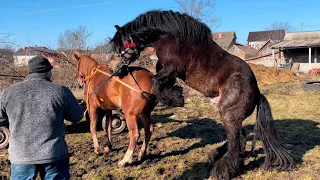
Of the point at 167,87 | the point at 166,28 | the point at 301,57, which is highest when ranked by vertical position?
the point at 301,57

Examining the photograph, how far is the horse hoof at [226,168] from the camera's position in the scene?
15.0ft

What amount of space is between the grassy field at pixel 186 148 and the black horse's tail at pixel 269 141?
0.15 metres

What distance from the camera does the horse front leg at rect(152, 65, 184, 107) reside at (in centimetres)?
470

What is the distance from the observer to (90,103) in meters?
6.12

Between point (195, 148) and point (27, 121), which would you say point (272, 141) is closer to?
point (195, 148)

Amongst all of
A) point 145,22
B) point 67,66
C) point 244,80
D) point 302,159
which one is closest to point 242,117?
point 244,80

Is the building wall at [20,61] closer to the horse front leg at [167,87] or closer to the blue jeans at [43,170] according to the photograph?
the horse front leg at [167,87]

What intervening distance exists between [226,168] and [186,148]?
6.09 ft

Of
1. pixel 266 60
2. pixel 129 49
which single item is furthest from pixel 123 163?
pixel 266 60

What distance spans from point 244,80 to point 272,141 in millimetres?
1117

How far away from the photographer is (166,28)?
188 inches

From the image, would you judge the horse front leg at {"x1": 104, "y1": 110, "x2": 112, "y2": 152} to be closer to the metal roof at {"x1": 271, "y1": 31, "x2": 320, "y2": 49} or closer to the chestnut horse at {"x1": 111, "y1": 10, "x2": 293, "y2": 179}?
the chestnut horse at {"x1": 111, "y1": 10, "x2": 293, "y2": 179}

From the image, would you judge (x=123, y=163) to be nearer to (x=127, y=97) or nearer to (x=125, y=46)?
(x=127, y=97)

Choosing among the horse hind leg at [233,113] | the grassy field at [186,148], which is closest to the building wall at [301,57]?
the grassy field at [186,148]
